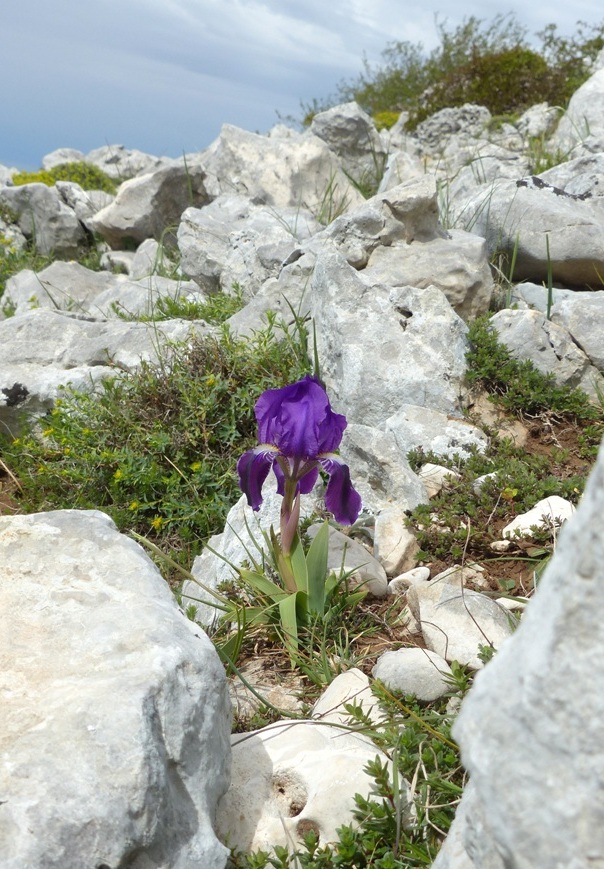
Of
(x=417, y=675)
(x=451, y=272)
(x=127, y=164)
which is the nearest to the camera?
(x=417, y=675)

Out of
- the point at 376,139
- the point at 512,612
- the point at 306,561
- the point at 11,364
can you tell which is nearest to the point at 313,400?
the point at 306,561

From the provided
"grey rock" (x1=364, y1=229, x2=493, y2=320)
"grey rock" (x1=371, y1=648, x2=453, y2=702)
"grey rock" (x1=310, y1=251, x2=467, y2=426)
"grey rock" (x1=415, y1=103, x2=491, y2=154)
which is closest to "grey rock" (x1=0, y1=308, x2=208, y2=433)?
"grey rock" (x1=310, y1=251, x2=467, y2=426)

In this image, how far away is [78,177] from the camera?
14.0m

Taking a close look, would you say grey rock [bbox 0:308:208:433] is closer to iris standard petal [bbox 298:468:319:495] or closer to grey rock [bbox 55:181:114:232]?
iris standard petal [bbox 298:468:319:495]

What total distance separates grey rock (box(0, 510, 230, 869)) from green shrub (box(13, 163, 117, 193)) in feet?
41.6

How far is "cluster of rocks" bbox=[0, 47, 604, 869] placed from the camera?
120 centimetres

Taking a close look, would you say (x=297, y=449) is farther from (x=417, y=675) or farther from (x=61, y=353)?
(x=61, y=353)

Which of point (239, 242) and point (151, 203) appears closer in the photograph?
point (239, 242)

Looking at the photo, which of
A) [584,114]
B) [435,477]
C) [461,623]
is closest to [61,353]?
[435,477]

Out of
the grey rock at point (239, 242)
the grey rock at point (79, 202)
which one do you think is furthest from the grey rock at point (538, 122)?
the grey rock at point (79, 202)

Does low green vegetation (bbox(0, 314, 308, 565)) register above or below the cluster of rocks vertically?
below

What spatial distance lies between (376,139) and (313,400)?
8.39 metres

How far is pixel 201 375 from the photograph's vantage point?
193 inches

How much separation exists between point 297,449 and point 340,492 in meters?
0.26
